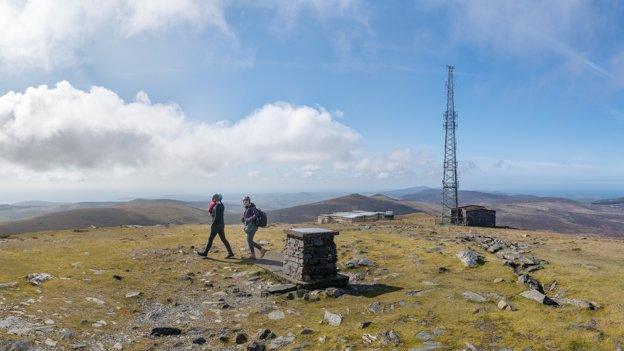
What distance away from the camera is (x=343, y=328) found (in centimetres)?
1200

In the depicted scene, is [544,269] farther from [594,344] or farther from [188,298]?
[188,298]

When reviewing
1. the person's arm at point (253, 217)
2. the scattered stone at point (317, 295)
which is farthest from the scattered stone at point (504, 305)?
the person's arm at point (253, 217)

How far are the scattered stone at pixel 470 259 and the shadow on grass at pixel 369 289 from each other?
15.9ft

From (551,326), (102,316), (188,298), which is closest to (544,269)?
(551,326)

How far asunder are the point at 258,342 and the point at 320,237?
Result: 6470 mm

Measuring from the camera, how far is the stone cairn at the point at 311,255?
16.8 meters

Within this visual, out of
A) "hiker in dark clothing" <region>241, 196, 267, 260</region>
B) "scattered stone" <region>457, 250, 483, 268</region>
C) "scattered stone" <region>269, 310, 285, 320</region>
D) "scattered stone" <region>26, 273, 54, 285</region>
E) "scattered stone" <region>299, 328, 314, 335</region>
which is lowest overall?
"scattered stone" <region>269, 310, 285, 320</region>

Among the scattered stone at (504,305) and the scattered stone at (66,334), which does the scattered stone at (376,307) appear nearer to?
the scattered stone at (504,305)

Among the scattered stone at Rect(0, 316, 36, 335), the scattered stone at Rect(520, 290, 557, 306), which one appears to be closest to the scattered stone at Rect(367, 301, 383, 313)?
the scattered stone at Rect(520, 290, 557, 306)

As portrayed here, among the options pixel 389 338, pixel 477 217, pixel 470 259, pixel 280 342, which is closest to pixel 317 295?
pixel 280 342

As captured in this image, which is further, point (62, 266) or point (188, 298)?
point (62, 266)

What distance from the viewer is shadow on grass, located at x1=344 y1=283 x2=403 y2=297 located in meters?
15.9

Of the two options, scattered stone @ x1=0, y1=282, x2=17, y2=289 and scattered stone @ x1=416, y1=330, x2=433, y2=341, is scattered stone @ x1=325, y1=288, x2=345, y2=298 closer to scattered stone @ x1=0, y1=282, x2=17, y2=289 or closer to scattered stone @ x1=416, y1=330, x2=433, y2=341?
scattered stone @ x1=416, y1=330, x2=433, y2=341

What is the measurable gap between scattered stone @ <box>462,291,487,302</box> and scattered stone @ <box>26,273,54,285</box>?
53.2ft
